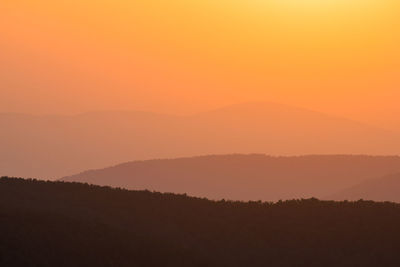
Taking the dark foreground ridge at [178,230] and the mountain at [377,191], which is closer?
the dark foreground ridge at [178,230]

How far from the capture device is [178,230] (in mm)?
32250

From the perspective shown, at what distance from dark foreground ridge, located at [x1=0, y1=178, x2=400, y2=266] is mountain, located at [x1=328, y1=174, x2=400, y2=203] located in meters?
103

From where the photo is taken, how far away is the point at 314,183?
611ft

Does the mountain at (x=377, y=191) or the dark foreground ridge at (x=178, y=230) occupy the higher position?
the mountain at (x=377, y=191)

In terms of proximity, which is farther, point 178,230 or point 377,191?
point 377,191

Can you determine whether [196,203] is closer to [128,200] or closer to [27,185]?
[128,200]

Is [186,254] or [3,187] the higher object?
[3,187]

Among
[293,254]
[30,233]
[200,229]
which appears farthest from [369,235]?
[30,233]

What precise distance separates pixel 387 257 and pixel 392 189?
114 m

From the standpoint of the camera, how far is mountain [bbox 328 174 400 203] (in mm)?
138450

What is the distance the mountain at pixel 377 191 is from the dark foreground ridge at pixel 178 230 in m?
103

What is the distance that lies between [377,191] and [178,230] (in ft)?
384

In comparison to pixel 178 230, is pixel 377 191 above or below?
above

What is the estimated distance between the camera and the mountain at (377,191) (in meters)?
138
